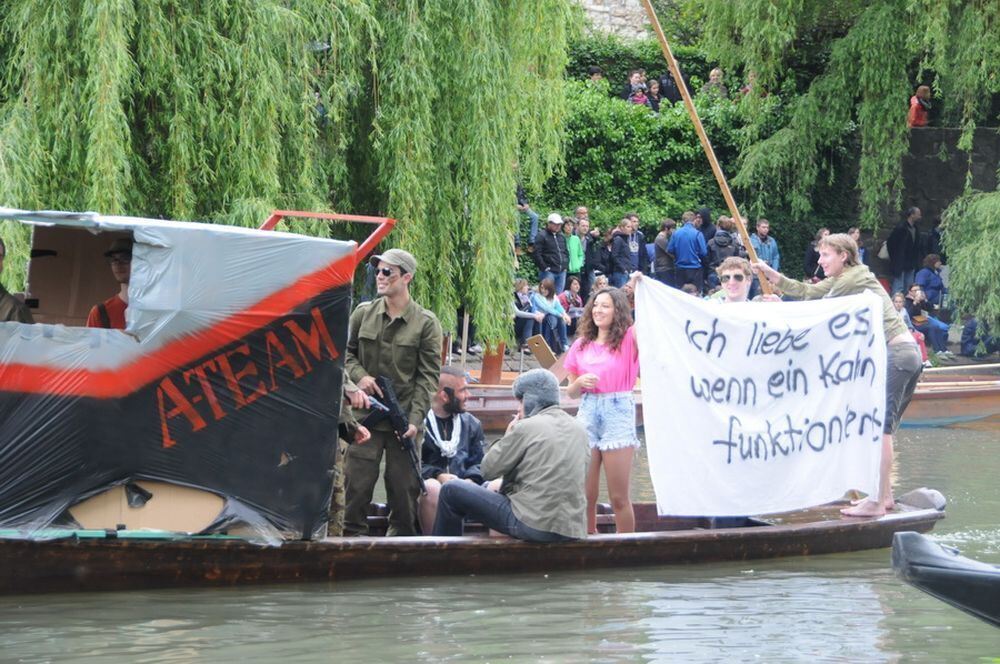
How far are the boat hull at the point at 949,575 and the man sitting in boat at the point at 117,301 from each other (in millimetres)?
4575

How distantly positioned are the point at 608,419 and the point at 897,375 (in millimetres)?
2314

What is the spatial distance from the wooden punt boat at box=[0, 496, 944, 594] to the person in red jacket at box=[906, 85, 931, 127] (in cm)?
1726

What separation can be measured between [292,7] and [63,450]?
6821 mm

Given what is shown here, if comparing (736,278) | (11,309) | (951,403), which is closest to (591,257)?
(951,403)

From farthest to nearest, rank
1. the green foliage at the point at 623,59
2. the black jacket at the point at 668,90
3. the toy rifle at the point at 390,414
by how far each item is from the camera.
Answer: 1. the green foliage at the point at 623,59
2. the black jacket at the point at 668,90
3. the toy rifle at the point at 390,414

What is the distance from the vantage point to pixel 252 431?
29.4 ft

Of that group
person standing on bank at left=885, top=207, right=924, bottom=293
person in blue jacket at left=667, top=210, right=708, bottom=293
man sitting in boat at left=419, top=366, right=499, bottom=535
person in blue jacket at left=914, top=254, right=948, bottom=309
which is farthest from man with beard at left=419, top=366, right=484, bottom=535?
person standing on bank at left=885, top=207, right=924, bottom=293

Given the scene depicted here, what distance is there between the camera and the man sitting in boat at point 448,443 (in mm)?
10289

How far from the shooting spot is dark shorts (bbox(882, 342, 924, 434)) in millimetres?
11250

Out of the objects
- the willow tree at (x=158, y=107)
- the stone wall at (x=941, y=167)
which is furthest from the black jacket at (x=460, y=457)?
the stone wall at (x=941, y=167)

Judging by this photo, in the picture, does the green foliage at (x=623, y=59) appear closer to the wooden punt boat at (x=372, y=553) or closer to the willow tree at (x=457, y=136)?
the willow tree at (x=457, y=136)

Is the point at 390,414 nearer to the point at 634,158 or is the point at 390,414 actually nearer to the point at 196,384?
the point at 196,384

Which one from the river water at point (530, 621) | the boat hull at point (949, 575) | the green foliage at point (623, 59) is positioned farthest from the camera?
the green foliage at point (623, 59)

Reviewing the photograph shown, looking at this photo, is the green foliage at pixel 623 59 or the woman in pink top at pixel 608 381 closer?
the woman in pink top at pixel 608 381
